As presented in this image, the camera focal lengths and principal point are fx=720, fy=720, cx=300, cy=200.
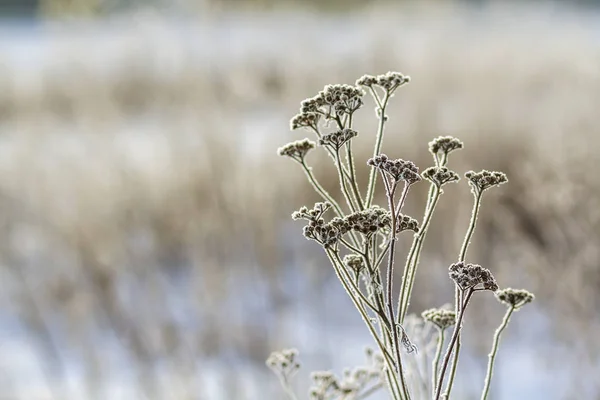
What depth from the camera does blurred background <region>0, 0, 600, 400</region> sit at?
129cm

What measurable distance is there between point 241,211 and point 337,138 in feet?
3.64

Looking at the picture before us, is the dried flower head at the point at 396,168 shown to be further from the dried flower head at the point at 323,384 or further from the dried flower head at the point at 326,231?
the dried flower head at the point at 323,384

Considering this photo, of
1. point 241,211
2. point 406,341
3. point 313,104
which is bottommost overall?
point 406,341

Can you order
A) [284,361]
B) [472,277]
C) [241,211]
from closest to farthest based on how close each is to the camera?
[472,277]
[284,361]
[241,211]

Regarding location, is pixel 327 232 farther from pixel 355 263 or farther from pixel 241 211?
pixel 241 211

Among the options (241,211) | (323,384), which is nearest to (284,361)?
(323,384)

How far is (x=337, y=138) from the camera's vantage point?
0.35 meters

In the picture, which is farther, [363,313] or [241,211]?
[241,211]

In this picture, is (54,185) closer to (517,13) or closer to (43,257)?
(43,257)

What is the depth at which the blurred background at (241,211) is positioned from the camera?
1285mm

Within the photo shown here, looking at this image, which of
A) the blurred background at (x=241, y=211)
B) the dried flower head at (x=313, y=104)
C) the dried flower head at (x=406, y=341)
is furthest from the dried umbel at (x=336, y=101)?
the blurred background at (x=241, y=211)

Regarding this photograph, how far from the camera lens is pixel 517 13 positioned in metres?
2.24

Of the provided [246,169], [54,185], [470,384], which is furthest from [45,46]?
[470,384]

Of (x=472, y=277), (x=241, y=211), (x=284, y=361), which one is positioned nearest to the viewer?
(x=472, y=277)
